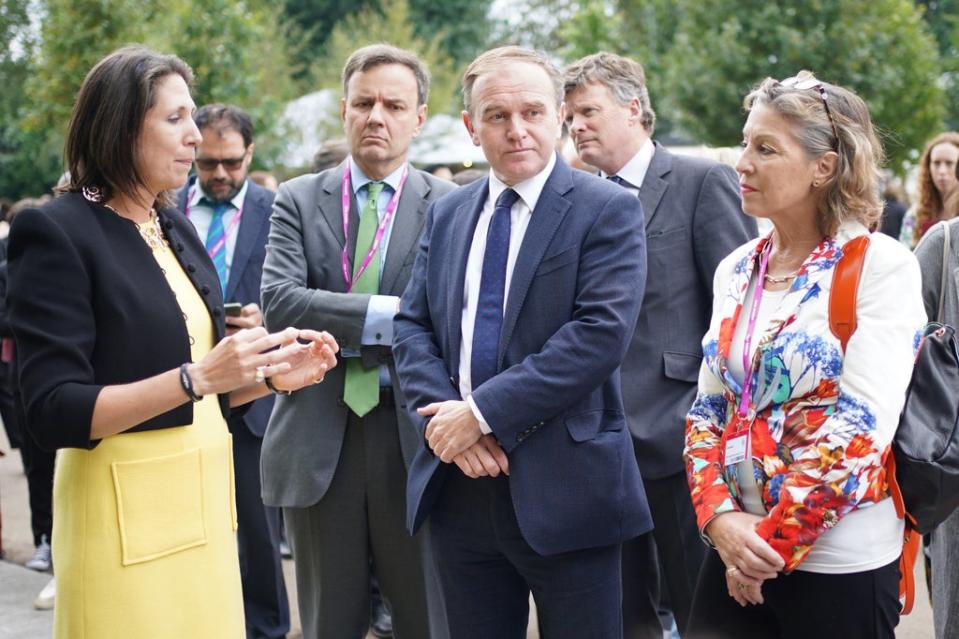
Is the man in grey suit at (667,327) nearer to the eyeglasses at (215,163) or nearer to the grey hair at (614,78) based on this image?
the grey hair at (614,78)

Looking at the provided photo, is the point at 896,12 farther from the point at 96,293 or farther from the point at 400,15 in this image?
the point at 96,293

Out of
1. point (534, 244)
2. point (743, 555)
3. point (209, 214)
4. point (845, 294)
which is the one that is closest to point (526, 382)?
point (534, 244)

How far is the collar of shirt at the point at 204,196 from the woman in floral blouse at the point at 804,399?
3.10 meters

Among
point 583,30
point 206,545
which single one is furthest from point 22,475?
point 583,30

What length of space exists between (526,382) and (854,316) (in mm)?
864

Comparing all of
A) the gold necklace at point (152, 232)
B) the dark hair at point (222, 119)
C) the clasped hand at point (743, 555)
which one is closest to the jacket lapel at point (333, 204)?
the gold necklace at point (152, 232)

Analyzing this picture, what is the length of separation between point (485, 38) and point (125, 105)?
37.0m

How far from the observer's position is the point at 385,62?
4.04 metres

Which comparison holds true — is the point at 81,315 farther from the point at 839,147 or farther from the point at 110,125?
the point at 839,147

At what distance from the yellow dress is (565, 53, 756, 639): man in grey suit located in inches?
67.8

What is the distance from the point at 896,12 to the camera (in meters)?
17.0

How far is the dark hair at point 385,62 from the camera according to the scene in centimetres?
405

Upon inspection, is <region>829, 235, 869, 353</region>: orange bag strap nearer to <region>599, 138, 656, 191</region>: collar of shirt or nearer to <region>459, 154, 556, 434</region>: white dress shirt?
<region>459, 154, 556, 434</region>: white dress shirt

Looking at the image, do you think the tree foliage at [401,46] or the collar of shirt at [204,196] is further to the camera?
the tree foliage at [401,46]
